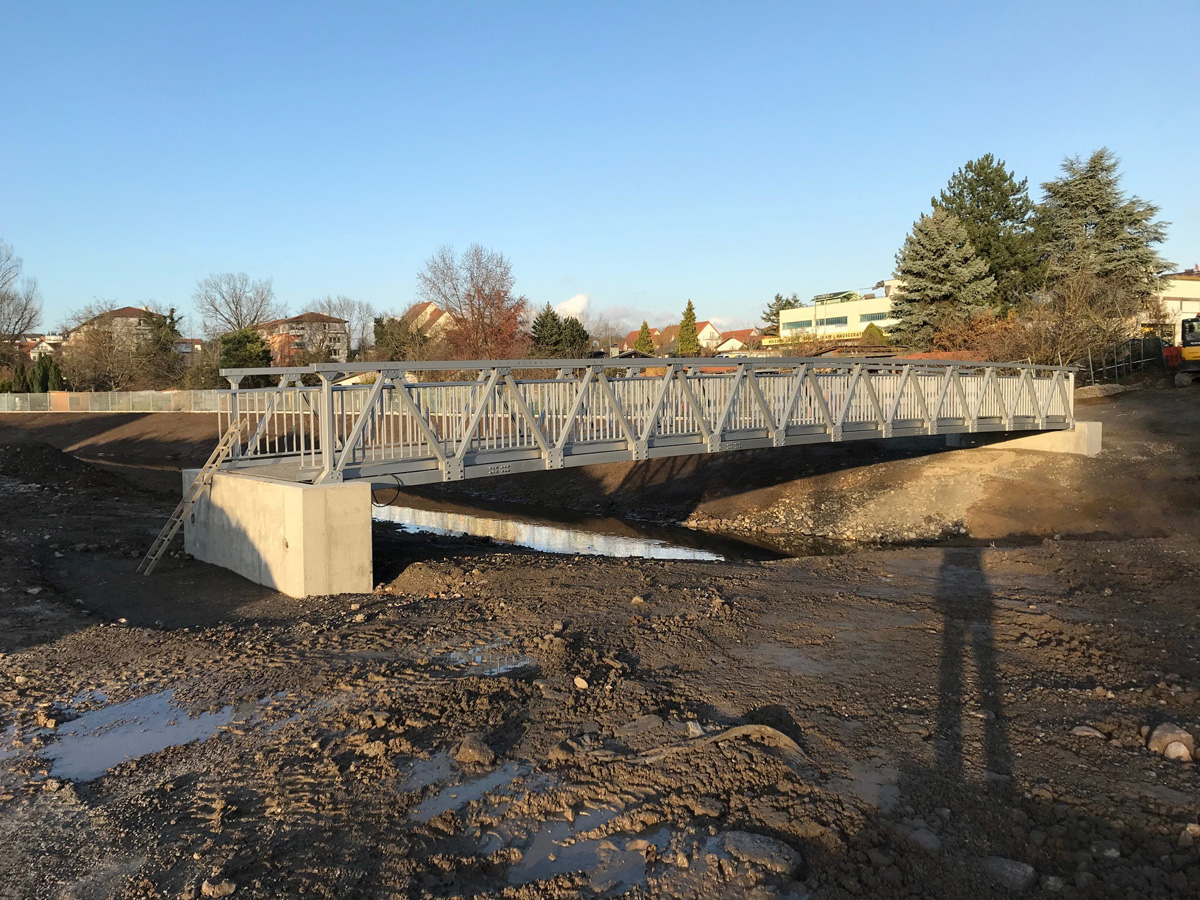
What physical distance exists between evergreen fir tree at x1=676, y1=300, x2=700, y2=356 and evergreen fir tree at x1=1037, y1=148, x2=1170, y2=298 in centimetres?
3154

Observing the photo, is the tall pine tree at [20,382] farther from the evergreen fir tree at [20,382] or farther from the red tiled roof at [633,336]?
the red tiled roof at [633,336]

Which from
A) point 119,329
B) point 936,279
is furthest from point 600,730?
point 119,329

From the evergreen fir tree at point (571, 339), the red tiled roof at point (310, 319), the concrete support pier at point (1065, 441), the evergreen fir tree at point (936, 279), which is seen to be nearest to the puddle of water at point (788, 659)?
the concrete support pier at point (1065, 441)

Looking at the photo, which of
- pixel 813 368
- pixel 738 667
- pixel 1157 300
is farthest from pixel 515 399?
pixel 1157 300

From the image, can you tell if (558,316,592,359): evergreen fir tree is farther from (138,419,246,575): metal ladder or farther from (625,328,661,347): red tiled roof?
(625,328,661,347): red tiled roof

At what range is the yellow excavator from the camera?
106 feet

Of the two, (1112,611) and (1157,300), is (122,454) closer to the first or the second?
(1112,611)

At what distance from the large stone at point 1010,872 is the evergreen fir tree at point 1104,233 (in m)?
44.4

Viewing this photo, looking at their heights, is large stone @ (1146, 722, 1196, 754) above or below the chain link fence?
below

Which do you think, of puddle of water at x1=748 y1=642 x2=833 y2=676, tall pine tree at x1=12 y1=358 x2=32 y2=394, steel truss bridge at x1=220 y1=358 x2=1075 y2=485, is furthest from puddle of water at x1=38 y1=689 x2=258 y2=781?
tall pine tree at x1=12 y1=358 x2=32 y2=394

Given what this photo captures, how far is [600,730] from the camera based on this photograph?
6102mm

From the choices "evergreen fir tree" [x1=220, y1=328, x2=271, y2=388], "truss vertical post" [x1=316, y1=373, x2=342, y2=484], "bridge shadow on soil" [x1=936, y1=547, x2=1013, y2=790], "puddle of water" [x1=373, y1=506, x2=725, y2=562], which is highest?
"evergreen fir tree" [x1=220, y1=328, x2=271, y2=388]

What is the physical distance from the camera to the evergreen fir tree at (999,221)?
44.5 meters

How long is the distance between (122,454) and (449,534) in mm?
31272
